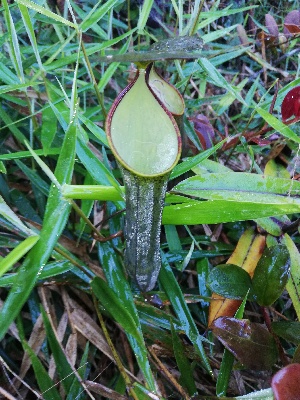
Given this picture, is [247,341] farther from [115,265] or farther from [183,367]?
[115,265]

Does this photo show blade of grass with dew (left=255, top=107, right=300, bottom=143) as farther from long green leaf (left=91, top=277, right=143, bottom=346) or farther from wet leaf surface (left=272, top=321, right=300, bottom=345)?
long green leaf (left=91, top=277, right=143, bottom=346)

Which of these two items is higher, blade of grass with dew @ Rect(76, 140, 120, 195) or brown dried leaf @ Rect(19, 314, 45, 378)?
blade of grass with dew @ Rect(76, 140, 120, 195)

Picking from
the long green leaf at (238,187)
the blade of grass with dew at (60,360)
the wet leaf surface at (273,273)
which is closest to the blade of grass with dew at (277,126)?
the long green leaf at (238,187)

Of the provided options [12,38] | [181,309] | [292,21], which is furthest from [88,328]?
[292,21]

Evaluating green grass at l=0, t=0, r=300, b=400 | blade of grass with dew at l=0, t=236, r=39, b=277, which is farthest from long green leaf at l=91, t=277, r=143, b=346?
blade of grass with dew at l=0, t=236, r=39, b=277

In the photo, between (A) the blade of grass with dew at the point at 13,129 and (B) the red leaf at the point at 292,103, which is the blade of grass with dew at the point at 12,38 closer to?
(A) the blade of grass with dew at the point at 13,129

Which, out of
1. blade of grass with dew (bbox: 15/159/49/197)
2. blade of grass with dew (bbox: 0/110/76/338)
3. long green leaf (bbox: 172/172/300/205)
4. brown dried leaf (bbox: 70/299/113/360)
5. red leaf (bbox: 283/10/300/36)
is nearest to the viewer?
blade of grass with dew (bbox: 0/110/76/338)
